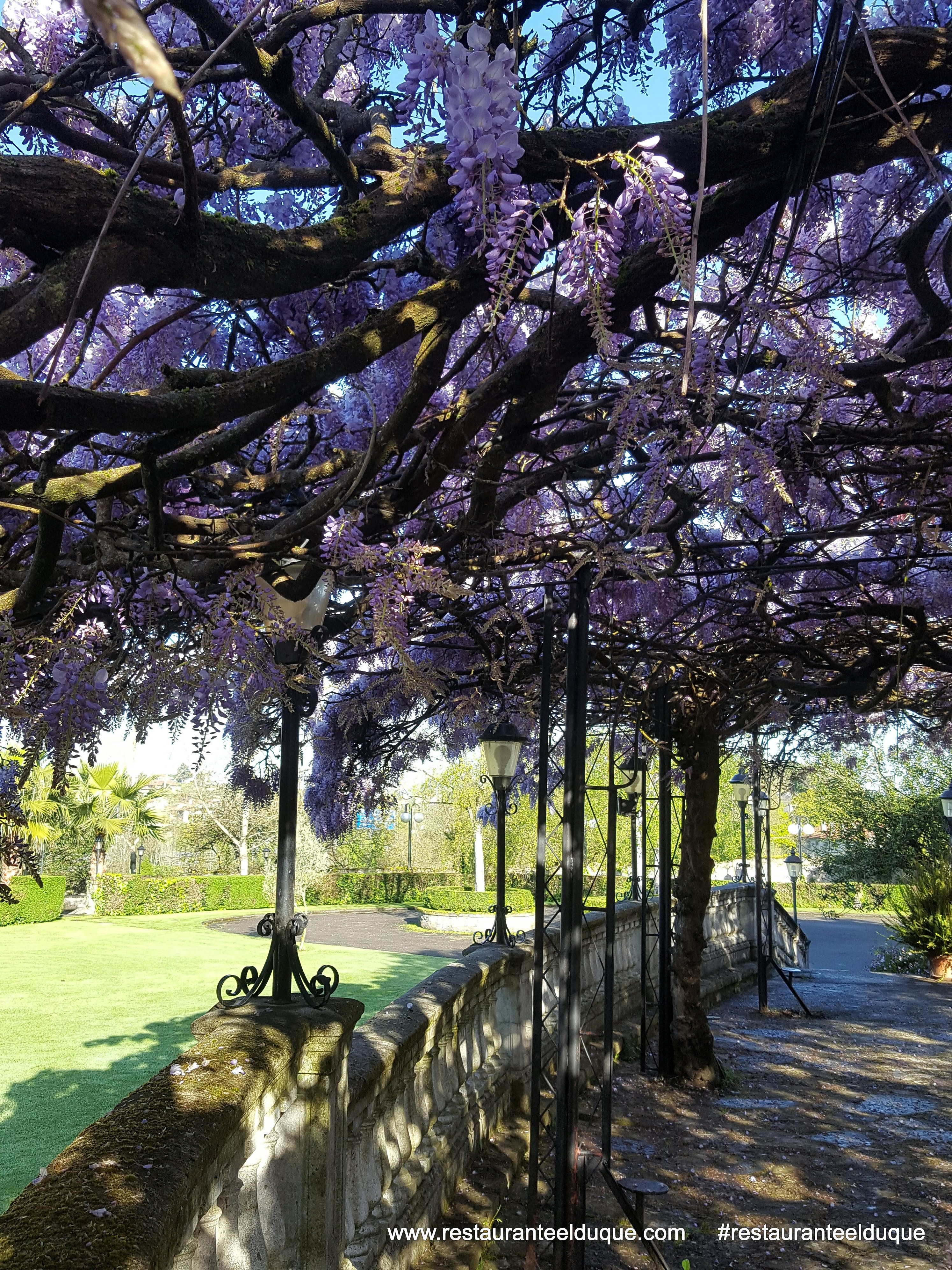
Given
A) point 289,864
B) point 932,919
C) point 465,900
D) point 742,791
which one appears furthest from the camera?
point 465,900

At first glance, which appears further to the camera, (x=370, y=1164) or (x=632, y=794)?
(x=632, y=794)

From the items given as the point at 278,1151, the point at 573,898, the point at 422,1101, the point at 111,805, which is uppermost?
the point at 111,805

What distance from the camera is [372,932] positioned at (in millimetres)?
26031

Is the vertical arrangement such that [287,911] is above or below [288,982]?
above

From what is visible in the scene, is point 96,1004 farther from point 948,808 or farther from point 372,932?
point 948,808

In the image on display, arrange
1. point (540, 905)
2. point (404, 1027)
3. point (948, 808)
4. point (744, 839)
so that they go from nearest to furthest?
point (404, 1027) < point (540, 905) < point (948, 808) < point (744, 839)

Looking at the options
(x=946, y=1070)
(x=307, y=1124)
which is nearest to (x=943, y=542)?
(x=307, y=1124)

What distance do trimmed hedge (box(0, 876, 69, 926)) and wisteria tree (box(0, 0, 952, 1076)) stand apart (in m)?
23.8

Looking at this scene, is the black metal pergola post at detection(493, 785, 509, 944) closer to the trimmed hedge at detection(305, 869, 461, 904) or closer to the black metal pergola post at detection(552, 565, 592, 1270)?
the black metal pergola post at detection(552, 565, 592, 1270)

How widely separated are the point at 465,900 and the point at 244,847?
10.5 m

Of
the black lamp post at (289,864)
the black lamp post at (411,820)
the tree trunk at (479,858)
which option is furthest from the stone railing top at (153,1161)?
the black lamp post at (411,820)

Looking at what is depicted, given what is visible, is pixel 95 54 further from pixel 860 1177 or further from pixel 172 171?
pixel 860 1177

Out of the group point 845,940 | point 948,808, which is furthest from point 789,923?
point 948,808

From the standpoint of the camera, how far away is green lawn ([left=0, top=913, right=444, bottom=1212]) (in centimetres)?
925
